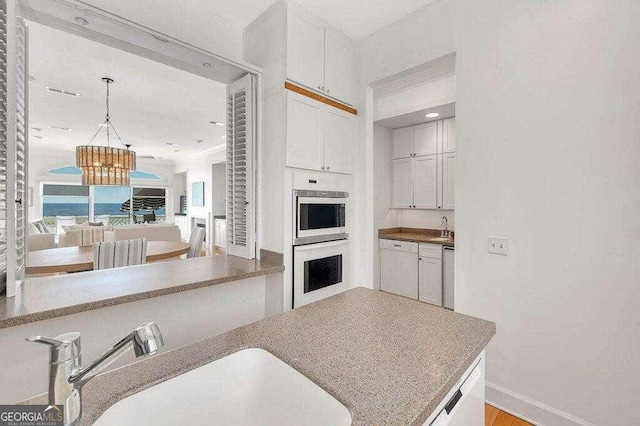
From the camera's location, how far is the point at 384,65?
2371mm

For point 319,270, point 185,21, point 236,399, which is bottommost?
point 236,399

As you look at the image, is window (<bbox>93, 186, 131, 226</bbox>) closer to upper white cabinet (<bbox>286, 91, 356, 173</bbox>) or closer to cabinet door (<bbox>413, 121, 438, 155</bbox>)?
cabinet door (<bbox>413, 121, 438, 155</bbox>)

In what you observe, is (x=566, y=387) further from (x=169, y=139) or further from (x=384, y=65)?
(x=169, y=139)

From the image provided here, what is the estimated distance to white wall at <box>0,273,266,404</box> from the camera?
116 centimetres

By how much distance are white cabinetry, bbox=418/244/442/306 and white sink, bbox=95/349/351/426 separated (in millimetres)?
3009

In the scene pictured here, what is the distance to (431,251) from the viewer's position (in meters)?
3.54

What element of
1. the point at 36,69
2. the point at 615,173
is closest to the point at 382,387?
the point at 615,173

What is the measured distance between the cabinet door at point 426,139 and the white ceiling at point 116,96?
2.60m

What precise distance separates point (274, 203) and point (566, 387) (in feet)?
6.55

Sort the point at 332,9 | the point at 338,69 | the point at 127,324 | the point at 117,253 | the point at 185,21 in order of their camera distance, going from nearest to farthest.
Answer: the point at 127,324
the point at 185,21
the point at 332,9
the point at 338,69
the point at 117,253

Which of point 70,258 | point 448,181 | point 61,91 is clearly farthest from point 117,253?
point 448,181

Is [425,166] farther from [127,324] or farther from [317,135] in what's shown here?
[127,324]

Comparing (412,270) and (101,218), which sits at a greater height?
(101,218)

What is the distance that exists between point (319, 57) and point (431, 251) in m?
2.47
